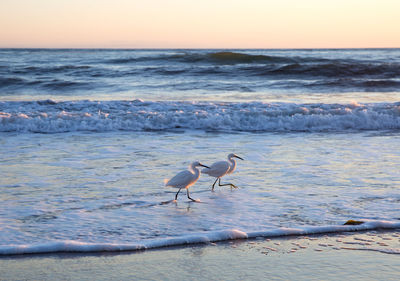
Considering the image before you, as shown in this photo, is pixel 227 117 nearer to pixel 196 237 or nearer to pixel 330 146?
pixel 330 146

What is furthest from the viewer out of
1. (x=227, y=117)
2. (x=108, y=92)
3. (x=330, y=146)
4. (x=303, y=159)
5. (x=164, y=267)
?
A: (x=108, y=92)

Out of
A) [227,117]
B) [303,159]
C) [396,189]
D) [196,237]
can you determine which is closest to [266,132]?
[227,117]

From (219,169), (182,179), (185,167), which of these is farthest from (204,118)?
(182,179)

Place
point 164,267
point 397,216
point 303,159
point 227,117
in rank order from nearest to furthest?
point 164,267, point 397,216, point 303,159, point 227,117

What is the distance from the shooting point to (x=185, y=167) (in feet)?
25.2

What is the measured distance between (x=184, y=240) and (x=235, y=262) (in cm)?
63

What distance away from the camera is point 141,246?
448 cm

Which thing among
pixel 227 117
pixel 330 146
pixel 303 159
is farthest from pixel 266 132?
pixel 303 159

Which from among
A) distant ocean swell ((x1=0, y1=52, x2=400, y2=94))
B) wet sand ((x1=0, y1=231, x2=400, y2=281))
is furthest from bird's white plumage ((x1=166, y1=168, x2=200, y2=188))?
distant ocean swell ((x1=0, y1=52, x2=400, y2=94))

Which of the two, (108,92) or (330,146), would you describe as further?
(108,92)

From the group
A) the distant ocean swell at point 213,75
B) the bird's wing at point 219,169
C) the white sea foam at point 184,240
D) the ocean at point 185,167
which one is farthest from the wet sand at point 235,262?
the distant ocean swell at point 213,75

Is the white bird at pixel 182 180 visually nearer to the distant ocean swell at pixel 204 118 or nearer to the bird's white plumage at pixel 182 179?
the bird's white plumage at pixel 182 179

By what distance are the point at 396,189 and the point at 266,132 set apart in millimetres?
5316

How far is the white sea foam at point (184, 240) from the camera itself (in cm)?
439
